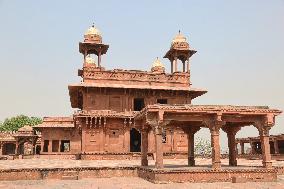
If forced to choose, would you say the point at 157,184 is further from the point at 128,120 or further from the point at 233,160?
the point at 128,120

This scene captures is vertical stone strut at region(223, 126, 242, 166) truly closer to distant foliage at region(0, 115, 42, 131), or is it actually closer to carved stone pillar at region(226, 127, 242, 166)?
carved stone pillar at region(226, 127, 242, 166)

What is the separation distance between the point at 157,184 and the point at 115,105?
16.3m

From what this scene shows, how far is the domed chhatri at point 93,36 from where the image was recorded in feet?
101

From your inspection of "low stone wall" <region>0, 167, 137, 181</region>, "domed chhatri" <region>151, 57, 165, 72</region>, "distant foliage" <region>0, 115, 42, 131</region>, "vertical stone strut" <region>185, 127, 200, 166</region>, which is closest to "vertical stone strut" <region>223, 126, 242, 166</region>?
"vertical stone strut" <region>185, 127, 200, 166</region>

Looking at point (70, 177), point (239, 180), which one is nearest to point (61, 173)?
point (70, 177)

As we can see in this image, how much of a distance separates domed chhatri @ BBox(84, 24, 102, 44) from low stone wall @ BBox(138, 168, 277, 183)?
1803cm

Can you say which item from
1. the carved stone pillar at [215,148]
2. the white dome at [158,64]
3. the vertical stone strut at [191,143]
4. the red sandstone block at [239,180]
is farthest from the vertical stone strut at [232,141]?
the white dome at [158,64]

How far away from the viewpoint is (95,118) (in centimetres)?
2762

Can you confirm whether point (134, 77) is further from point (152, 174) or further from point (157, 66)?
point (152, 174)

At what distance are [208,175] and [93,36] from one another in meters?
20.0

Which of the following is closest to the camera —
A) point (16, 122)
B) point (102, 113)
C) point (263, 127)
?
point (263, 127)

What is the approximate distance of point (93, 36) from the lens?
30.9 m

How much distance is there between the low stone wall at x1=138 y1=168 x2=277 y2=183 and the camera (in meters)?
13.9

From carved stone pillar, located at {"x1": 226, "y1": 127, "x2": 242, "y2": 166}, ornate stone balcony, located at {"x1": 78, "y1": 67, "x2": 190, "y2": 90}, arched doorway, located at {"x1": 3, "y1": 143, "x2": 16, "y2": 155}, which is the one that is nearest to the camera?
carved stone pillar, located at {"x1": 226, "y1": 127, "x2": 242, "y2": 166}
